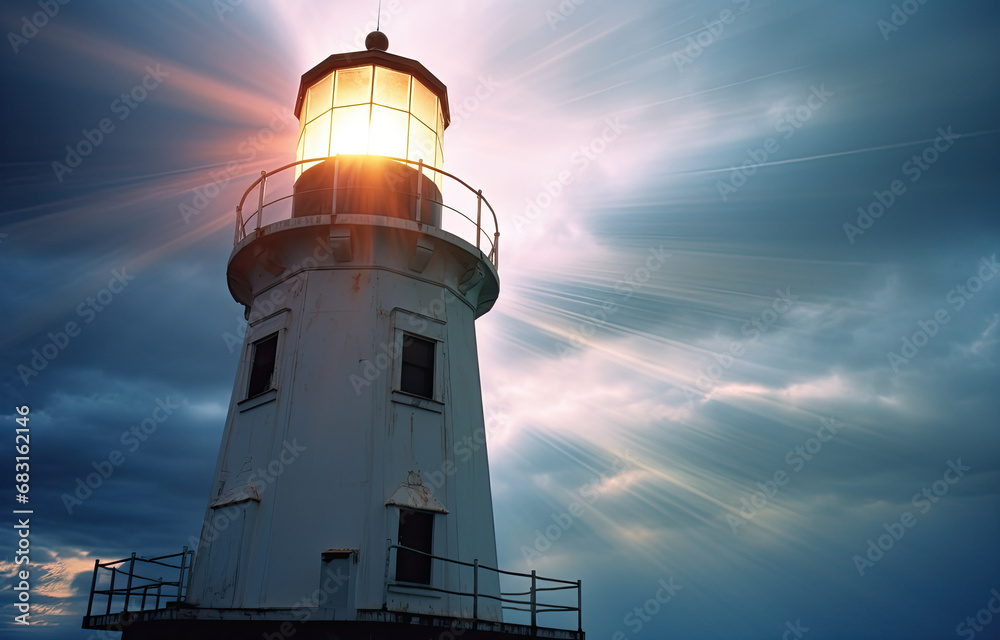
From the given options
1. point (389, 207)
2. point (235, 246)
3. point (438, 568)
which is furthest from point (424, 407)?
point (235, 246)

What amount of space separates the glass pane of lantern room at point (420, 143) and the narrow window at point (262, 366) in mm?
4154

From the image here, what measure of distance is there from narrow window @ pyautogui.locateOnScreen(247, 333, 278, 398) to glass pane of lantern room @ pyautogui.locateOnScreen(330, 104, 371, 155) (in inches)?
142

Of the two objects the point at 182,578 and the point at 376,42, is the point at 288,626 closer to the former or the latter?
the point at 182,578

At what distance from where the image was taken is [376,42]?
48.6 ft

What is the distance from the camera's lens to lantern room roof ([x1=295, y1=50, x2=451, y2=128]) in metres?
14.4

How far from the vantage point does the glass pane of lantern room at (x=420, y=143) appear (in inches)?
559

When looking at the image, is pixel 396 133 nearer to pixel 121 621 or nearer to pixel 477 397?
pixel 477 397

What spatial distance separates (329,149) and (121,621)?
8296 millimetres

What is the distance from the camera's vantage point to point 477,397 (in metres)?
13.9

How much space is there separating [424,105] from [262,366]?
5.83 meters

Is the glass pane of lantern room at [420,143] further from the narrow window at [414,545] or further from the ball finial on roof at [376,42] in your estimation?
the narrow window at [414,545]

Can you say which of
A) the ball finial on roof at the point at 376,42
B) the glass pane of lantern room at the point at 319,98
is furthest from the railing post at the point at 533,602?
the ball finial on roof at the point at 376,42

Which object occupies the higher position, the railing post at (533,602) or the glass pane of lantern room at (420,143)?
the glass pane of lantern room at (420,143)

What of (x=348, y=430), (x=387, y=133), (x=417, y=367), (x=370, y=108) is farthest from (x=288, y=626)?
(x=370, y=108)
